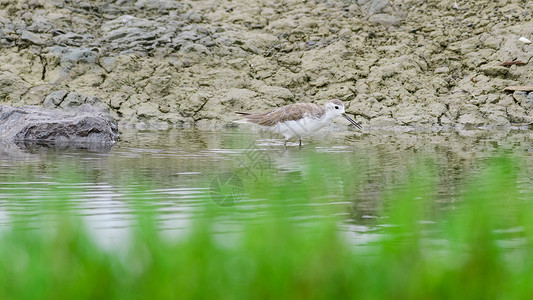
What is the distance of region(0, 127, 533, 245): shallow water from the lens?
222 inches

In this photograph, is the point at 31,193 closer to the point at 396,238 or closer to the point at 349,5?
the point at 396,238

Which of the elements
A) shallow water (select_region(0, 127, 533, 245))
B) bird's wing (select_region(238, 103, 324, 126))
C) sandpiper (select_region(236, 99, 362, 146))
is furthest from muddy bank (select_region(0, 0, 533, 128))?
sandpiper (select_region(236, 99, 362, 146))

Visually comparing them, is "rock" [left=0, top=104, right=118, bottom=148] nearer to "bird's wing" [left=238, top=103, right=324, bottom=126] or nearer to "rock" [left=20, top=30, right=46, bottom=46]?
"bird's wing" [left=238, top=103, right=324, bottom=126]

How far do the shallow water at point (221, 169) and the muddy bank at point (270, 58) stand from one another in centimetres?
185

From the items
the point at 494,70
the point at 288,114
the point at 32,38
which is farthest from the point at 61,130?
the point at 494,70

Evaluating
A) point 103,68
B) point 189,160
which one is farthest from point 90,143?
point 103,68

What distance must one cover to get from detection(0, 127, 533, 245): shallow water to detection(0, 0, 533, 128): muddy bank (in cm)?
185

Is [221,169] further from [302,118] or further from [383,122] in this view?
[383,122]

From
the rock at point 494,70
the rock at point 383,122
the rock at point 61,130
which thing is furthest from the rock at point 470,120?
the rock at point 61,130

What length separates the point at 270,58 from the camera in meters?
16.7

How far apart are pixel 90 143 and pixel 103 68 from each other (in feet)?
15.7

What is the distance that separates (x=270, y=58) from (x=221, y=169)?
867 cm

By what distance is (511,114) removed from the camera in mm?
14094

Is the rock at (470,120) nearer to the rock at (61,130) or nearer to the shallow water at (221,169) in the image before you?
the shallow water at (221,169)
